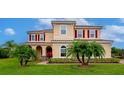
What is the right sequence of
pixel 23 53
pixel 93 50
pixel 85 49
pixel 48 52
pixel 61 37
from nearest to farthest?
1. pixel 85 49
2. pixel 93 50
3. pixel 23 53
4. pixel 61 37
5. pixel 48 52

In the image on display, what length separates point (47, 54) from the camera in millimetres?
35844

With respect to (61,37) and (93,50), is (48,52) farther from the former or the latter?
(93,50)

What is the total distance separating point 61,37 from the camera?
3231 cm

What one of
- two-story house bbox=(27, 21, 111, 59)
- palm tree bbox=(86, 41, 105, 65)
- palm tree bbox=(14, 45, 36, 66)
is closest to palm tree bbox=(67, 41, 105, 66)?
palm tree bbox=(86, 41, 105, 65)

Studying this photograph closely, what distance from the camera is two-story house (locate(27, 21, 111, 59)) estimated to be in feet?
103

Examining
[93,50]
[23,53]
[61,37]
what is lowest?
[23,53]

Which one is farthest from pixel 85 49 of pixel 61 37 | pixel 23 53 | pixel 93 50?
pixel 61 37

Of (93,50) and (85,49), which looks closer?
(85,49)

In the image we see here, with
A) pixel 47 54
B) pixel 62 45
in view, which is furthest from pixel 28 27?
pixel 62 45

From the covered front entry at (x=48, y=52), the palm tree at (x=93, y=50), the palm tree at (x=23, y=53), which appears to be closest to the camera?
the palm tree at (x=93, y=50)

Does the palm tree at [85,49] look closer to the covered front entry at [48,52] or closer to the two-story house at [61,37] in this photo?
the two-story house at [61,37]

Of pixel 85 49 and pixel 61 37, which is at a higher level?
pixel 61 37

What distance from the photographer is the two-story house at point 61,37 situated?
31.5 meters

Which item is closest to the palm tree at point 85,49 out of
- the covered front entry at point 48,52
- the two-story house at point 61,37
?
the two-story house at point 61,37
